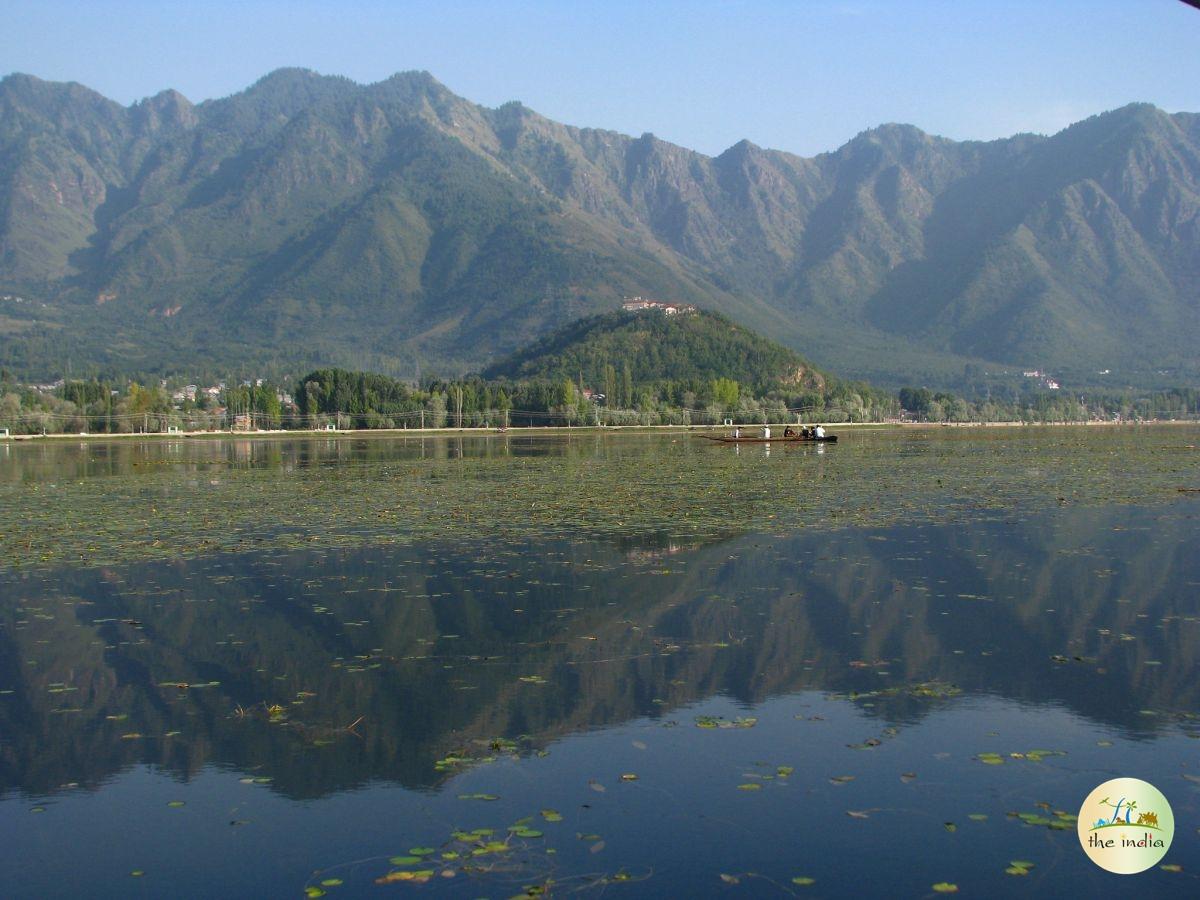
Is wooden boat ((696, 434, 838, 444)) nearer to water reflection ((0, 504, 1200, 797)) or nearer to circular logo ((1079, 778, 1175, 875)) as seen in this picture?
water reflection ((0, 504, 1200, 797))

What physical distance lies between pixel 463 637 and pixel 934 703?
8.73 m

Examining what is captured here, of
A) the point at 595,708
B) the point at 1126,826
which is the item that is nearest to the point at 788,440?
the point at 595,708

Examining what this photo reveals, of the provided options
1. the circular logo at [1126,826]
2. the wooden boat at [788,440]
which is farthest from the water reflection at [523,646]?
the wooden boat at [788,440]

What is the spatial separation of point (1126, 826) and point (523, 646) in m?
10.6

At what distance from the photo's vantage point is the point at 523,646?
1983cm

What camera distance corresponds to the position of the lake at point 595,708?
11.6 m

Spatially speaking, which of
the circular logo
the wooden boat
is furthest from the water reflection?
the wooden boat

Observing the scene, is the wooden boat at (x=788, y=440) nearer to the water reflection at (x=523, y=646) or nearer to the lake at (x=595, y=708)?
the lake at (x=595, y=708)

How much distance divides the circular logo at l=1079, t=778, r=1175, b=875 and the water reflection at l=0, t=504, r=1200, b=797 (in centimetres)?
288

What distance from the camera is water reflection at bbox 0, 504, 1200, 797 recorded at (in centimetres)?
1530

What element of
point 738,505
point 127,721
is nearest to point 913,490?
point 738,505

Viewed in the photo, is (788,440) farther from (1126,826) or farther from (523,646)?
(1126,826)

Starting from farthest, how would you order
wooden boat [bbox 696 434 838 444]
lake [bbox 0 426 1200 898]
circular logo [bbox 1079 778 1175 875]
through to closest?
wooden boat [bbox 696 434 838 444], lake [bbox 0 426 1200 898], circular logo [bbox 1079 778 1175 875]

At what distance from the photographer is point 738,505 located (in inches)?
1690
